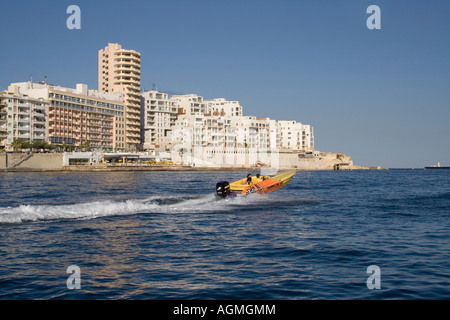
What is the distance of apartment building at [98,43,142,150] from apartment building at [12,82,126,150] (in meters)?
2.97

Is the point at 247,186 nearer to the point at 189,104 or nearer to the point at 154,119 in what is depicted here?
the point at 154,119

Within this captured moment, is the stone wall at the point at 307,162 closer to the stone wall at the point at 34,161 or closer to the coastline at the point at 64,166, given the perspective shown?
the coastline at the point at 64,166

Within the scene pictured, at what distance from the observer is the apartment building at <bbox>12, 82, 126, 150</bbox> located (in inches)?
5246

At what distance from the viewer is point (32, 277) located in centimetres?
1294

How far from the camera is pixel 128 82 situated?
6511 inches

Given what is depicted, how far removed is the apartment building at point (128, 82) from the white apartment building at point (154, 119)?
5923 mm

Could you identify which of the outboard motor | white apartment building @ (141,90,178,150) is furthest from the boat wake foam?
white apartment building @ (141,90,178,150)

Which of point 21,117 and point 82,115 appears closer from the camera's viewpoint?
point 21,117

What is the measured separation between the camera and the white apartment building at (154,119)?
6959 inches

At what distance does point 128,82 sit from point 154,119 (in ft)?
64.1

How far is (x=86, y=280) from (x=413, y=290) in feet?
28.6

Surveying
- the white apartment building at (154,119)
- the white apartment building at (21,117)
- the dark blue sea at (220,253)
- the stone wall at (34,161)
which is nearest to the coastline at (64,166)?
the stone wall at (34,161)

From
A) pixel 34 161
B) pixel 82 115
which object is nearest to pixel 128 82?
pixel 82 115

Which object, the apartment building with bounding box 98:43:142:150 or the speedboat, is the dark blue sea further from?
the apartment building with bounding box 98:43:142:150
